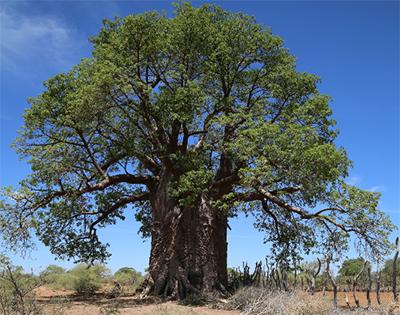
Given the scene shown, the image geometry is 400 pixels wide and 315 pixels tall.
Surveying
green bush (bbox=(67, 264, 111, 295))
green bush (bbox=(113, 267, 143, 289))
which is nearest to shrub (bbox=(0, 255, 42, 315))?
green bush (bbox=(67, 264, 111, 295))

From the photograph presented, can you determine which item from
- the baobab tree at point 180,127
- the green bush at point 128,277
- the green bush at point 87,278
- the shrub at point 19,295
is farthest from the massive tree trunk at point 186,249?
the green bush at point 128,277

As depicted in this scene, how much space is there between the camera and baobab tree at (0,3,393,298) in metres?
15.0

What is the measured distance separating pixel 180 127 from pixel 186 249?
14.5 feet

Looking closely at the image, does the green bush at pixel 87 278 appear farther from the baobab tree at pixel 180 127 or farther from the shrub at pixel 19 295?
→ the shrub at pixel 19 295

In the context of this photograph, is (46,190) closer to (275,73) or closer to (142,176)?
(142,176)

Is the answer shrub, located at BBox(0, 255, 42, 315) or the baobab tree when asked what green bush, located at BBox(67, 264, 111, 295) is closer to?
the baobab tree

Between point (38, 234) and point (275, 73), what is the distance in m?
10.3

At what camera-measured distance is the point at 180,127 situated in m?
17.1

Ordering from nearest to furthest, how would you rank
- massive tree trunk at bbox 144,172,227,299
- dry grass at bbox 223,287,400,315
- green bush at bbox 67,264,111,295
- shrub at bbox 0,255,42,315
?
shrub at bbox 0,255,42,315 → dry grass at bbox 223,287,400,315 → massive tree trunk at bbox 144,172,227,299 → green bush at bbox 67,264,111,295

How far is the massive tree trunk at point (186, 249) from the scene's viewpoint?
15.6 meters

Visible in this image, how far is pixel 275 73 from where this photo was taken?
16.4 m

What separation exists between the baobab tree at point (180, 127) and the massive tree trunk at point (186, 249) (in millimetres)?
37

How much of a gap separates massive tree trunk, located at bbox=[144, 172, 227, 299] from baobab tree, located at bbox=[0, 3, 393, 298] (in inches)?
1.4

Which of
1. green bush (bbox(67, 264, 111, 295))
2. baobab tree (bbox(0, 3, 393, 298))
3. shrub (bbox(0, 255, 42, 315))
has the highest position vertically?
baobab tree (bbox(0, 3, 393, 298))
